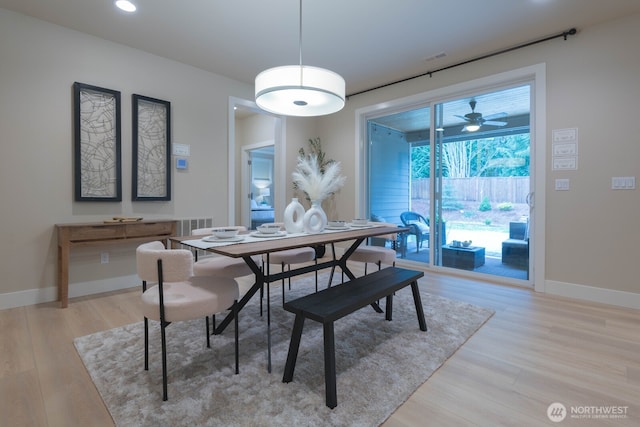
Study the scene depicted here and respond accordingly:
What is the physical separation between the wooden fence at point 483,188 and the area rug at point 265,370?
175 centimetres

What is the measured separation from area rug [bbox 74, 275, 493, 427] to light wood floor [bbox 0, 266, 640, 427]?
90 millimetres

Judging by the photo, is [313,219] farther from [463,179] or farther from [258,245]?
[463,179]

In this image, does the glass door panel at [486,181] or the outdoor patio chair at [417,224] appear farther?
the outdoor patio chair at [417,224]

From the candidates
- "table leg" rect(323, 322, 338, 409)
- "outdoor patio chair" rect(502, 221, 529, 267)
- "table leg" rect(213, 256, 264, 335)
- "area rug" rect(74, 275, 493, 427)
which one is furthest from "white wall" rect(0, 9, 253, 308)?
"outdoor patio chair" rect(502, 221, 529, 267)

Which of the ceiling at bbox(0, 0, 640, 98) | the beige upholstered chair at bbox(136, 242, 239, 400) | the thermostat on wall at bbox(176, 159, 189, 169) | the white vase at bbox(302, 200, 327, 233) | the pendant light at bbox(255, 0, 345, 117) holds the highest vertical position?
the ceiling at bbox(0, 0, 640, 98)

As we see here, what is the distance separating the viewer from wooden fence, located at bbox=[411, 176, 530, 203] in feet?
11.8

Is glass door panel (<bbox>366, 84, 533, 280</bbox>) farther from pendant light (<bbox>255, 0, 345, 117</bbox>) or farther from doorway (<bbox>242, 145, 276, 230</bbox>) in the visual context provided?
doorway (<bbox>242, 145, 276, 230</bbox>)

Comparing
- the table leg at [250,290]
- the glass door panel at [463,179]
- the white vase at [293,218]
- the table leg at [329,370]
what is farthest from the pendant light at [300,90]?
the glass door panel at [463,179]

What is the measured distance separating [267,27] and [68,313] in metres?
3.28

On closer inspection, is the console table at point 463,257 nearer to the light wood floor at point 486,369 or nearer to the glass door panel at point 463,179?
the glass door panel at point 463,179

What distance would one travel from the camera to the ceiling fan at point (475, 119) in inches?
149

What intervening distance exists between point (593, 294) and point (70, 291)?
5.33 meters

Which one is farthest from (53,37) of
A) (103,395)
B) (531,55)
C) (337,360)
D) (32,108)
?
(531,55)

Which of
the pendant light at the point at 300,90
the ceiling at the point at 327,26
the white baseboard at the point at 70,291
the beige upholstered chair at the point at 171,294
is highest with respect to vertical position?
the ceiling at the point at 327,26
